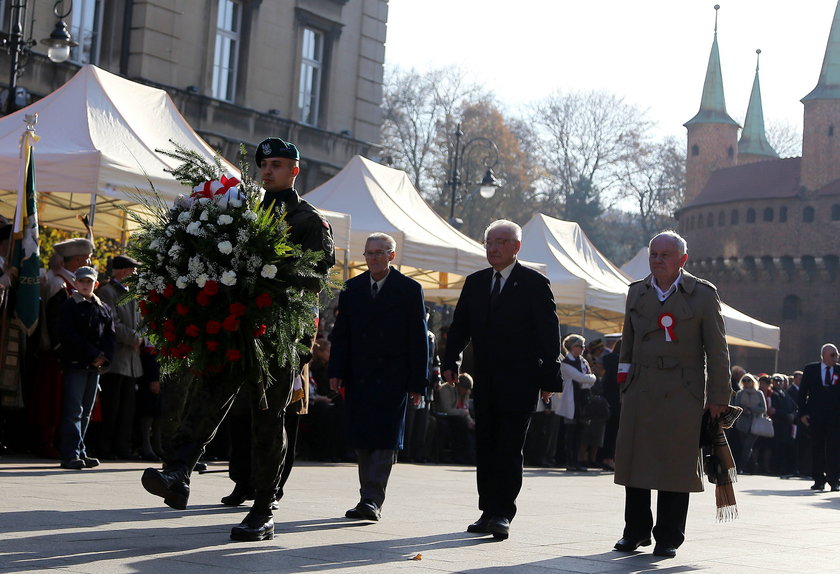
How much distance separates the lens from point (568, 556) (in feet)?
23.9

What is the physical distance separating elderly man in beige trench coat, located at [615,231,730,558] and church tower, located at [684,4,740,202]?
8682cm

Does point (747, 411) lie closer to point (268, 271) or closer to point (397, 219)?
point (397, 219)

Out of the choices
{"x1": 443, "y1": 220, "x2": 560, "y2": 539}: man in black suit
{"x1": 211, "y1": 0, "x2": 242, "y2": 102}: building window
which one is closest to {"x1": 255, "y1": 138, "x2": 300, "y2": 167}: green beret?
{"x1": 443, "y1": 220, "x2": 560, "y2": 539}: man in black suit

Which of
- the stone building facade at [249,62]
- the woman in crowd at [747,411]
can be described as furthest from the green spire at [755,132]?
the woman in crowd at [747,411]

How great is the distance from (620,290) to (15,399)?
14.4 m

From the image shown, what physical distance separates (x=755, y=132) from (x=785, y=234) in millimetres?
22672

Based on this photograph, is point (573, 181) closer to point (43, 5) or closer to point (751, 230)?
point (751, 230)

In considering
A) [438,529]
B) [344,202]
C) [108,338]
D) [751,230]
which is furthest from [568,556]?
[751,230]

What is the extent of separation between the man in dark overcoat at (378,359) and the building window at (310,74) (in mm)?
22127

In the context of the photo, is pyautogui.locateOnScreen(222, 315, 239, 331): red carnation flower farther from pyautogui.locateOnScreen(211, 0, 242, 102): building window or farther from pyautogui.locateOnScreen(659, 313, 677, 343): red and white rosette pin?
pyautogui.locateOnScreen(211, 0, 242, 102): building window

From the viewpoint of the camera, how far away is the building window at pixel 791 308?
7838 centimetres

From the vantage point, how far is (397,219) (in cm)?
1919

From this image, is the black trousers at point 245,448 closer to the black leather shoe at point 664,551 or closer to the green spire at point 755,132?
the black leather shoe at point 664,551

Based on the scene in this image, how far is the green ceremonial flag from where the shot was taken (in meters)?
11.8
